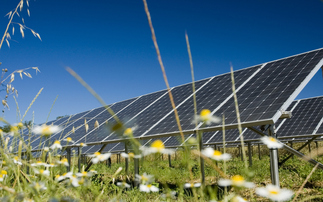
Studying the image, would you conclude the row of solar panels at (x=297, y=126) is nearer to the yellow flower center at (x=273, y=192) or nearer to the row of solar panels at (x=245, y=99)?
the row of solar panels at (x=245, y=99)

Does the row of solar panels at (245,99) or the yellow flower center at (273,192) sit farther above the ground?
the row of solar panels at (245,99)

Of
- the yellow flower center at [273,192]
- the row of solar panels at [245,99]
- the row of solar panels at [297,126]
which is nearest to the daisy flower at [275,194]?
the yellow flower center at [273,192]

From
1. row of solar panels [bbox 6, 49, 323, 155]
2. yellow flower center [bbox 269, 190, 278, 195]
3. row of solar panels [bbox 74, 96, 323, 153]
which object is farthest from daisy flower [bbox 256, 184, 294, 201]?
row of solar panels [bbox 74, 96, 323, 153]

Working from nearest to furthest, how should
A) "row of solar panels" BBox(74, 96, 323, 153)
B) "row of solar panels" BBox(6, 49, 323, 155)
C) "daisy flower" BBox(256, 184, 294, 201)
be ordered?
"daisy flower" BBox(256, 184, 294, 201) < "row of solar panels" BBox(6, 49, 323, 155) < "row of solar panels" BBox(74, 96, 323, 153)

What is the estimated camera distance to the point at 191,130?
17.0 feet

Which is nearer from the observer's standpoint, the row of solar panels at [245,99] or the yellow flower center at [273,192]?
the yellow flower center at [273,192]

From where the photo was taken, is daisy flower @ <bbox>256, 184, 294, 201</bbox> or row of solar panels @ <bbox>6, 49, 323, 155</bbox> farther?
row of solar panels @ <bbox>6, 49, 323, 155</bbox>

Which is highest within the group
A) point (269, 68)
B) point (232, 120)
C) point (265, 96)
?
point (269, 68)

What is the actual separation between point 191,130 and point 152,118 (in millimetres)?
2653

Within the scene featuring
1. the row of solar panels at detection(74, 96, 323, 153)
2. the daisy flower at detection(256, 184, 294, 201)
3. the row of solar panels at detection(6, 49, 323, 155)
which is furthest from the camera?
the row of solar panels at detection(74, 96, 323, 153)

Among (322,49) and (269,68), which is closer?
(322,49)

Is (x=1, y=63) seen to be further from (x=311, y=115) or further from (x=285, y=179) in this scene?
(x=311, y=115)

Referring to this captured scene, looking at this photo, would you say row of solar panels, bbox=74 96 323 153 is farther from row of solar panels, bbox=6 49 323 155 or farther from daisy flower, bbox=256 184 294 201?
daisy flower, bbox=256 184 294 201

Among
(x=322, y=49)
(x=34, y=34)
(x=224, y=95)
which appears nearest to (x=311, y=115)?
(x=322, y=49)
